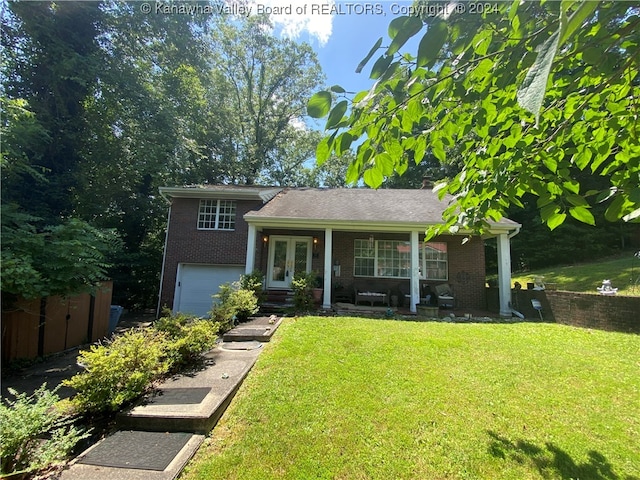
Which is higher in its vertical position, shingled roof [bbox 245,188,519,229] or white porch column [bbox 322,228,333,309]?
shingled roof [bbox 245,188,519,229]

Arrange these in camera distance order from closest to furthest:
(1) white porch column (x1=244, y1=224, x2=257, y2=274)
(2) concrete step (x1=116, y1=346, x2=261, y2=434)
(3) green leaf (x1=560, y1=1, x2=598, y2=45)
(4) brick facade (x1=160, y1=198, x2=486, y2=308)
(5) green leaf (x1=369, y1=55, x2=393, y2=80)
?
(3) green leaf (x1=560, y1=1, x2=598, y2=45), (5) green leaf (x1=369, y1=55, x2=393, y2=80), (2) concrete step (x1=116, y1=346, x2=261, y2=434), (1) white porch column (x1=244, y1=224, x2=257, y2=274), (4) brick facade (x1=160, y1=198, x2=486, y2=308)

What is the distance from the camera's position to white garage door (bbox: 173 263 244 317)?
1312 centimetres

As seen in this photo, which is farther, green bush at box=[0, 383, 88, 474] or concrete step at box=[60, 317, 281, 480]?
concrete step at box=[60, 317, 281, 480]

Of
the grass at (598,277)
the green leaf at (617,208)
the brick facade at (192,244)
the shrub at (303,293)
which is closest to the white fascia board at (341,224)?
the shrub at (303,293)

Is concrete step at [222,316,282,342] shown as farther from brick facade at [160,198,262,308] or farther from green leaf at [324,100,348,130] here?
green leaf at [324,100,348,130]

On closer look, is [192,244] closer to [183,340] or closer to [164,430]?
[183,340]

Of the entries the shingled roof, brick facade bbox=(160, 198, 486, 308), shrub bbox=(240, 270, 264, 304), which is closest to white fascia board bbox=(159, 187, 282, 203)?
brick facade bbox=(160, 198, 486, 308)

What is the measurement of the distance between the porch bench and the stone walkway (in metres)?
6.79

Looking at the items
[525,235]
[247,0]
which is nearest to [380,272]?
[525,235]

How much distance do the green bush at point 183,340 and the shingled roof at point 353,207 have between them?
218 inches

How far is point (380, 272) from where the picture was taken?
13.0 m

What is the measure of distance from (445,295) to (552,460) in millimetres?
9065

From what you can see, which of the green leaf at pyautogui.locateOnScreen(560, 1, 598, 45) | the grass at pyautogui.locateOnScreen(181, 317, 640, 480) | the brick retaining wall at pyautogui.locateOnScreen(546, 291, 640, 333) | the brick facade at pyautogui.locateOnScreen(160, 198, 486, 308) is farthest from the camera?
→ the brick facade at pyautogui.locateOnScreen(160, 198, 486, 308)

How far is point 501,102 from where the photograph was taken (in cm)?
227
